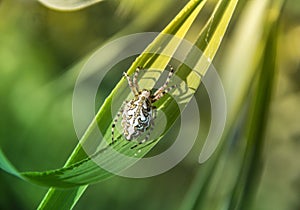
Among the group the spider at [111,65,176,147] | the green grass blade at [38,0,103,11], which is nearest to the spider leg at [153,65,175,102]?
the spider at [111,65,176,147]

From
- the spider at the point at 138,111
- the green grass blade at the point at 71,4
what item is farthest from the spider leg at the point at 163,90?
the green grass blade at the point at 71,4

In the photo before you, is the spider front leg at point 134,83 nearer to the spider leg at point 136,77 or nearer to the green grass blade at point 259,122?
the spider leg at point 136,77

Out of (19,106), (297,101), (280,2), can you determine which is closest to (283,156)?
(297,101)

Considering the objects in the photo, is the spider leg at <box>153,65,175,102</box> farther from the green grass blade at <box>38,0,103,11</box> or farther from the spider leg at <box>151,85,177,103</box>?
the green grass blade at <box>38,0,103,11</box>

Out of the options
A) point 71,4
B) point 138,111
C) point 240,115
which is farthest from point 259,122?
point 71,4

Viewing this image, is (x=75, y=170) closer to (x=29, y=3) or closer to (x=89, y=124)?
(x=89, y=124)
